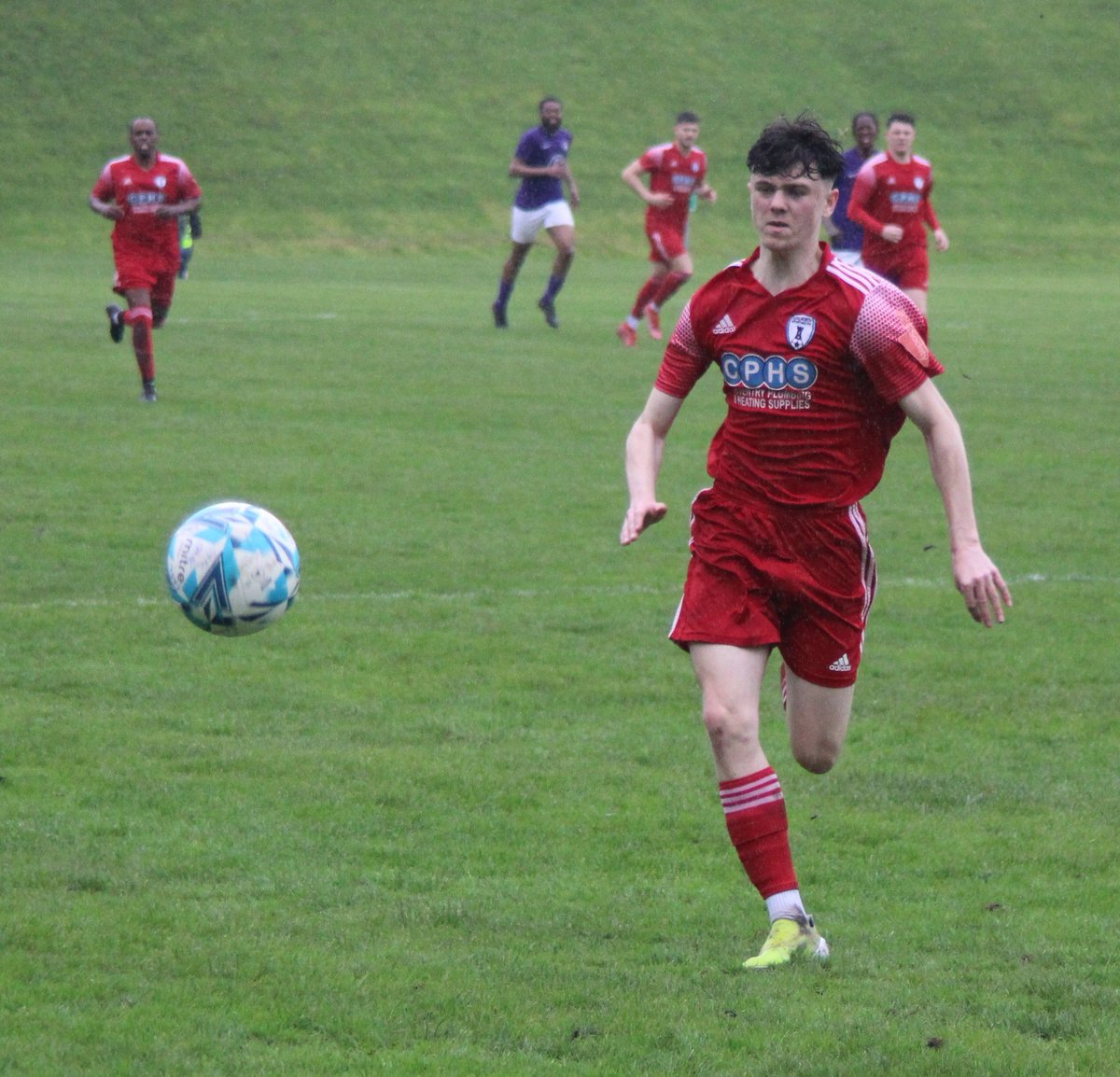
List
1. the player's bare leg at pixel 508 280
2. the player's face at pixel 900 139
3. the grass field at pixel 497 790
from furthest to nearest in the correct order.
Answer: the player's bare leg at pixel 508 280, the player's face at pixel 900 139, the grass field at pixel 497 790

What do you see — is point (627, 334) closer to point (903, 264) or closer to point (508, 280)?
point (508, 280)

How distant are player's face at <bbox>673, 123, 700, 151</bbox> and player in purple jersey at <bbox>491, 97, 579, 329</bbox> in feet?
4.07

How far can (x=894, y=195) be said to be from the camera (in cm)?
1758

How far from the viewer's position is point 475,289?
97.8 feet

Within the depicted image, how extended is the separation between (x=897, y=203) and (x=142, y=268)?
280 inches

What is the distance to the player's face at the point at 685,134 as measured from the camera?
67.5 feet

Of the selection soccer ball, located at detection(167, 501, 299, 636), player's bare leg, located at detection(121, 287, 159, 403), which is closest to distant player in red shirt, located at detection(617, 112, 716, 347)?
player's bare leg, located at detection(121, 287, 159, 403)

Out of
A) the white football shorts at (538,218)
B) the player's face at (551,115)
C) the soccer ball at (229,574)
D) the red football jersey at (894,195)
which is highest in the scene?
the player's face at (551,115)

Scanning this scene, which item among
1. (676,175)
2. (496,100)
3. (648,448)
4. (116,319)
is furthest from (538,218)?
(496,100)

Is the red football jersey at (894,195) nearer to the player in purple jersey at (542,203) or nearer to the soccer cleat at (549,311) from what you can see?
the player in purple jersey at (542,203)

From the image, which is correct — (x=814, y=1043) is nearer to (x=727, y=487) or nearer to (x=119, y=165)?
(x=727, y=487)

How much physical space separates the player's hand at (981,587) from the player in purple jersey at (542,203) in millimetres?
17068

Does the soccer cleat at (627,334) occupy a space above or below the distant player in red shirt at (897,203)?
below

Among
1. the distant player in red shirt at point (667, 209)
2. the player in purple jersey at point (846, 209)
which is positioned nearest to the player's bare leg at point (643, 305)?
the distant player in red shirt at point (667, 209)
